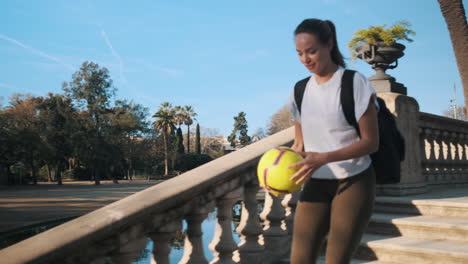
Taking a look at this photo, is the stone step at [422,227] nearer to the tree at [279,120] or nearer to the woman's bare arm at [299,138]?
the woman's bare arm at [299,138]

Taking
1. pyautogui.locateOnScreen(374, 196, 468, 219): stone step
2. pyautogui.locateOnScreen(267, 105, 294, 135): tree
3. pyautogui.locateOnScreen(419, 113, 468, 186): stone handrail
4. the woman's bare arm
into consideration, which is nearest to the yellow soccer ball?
the woman's bare arm

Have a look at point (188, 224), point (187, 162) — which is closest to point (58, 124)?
point (187, 162)

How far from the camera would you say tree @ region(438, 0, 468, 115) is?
9195 mm

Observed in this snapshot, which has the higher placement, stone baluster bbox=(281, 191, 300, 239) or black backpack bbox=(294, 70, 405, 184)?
black backpack bbox=(294, 70, 405, 184)

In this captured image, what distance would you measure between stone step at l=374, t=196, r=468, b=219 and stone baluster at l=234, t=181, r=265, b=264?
7.33 ft

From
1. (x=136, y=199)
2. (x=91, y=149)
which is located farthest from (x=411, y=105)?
(x=91, y=149)

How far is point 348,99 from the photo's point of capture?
2137mm

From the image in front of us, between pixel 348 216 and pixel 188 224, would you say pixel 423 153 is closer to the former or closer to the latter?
pixel 188 224

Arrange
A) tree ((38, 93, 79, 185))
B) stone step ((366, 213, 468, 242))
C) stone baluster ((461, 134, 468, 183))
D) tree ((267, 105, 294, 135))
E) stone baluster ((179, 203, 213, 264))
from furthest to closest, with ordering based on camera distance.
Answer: tree ((267, 105, 294, 135)), tree ((38, 93, 79, 185)), stone baluster ((461, 134, 468, 183)), stone step ((366, 213, 468, 242)), stone baluster ((179, 203, 213, 264))

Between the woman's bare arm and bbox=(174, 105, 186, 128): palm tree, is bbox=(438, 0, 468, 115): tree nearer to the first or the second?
the woman's bare arm

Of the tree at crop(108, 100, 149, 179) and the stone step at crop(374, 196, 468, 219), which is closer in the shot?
the stone step at crop(374, 196, 468, 219)

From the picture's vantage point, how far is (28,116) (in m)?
46.2

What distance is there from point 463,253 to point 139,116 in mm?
53961

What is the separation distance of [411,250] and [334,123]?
232 cm
